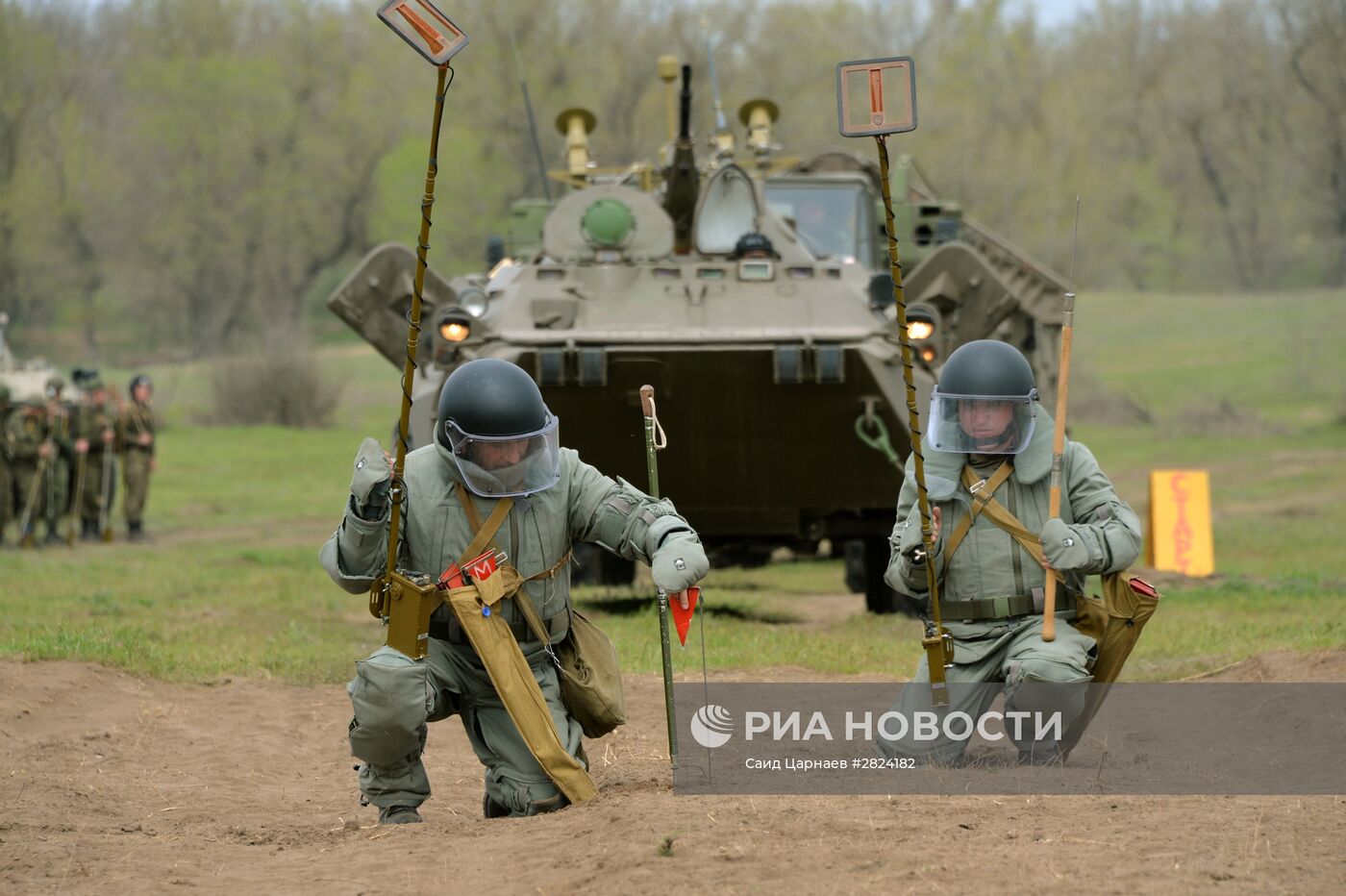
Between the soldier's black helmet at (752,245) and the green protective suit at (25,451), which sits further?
the green protective suit at (25,451)

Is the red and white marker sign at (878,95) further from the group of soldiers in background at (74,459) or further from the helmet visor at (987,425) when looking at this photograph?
the group of soldiers in background at (74,459)

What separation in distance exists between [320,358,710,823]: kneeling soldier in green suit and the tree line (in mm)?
35956

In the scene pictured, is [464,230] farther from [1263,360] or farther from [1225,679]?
[1225,679]

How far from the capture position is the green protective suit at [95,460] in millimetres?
19828

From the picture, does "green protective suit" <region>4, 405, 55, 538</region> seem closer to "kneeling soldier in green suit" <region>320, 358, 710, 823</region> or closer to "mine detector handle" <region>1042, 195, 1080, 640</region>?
"kneeling soldier in green suit" <region>320, 358, 710, 823</region>

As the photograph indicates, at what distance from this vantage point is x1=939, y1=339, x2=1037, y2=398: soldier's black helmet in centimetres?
646

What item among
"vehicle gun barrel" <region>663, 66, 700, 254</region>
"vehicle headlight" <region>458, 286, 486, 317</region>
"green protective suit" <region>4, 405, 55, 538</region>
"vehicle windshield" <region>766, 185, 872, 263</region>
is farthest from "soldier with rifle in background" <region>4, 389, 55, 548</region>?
"vehicle gun barrel" <region>663, 66, 700, 254</region>

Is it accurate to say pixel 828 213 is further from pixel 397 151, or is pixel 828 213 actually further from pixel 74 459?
pixel 397 151

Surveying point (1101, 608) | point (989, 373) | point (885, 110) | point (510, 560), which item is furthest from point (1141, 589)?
point (510, 560)

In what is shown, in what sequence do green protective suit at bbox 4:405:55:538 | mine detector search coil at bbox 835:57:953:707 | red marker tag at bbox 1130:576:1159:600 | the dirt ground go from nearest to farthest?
the dirt ground, mine detector search coil at bbox 835:57:953:707, red marker tag at bbox 1130:576:1159:600, green protective suit at bbox 4:405:55:538

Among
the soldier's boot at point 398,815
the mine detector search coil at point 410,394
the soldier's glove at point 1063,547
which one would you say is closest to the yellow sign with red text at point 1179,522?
the soldier's glove at point 1063,547

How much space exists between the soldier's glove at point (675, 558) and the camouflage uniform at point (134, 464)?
14.7 meters

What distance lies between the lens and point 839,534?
12055 mm

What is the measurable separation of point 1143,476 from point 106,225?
32552 mm
